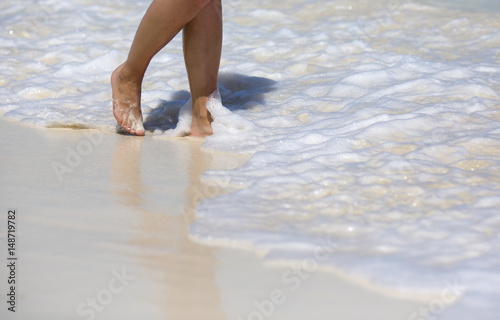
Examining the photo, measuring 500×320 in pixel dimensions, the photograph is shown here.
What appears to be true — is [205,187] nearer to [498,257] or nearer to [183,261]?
[183,261]

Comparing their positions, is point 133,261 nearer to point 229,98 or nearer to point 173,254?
point 173,254

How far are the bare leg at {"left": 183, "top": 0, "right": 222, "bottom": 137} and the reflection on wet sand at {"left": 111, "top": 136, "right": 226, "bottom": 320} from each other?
1.93 feet

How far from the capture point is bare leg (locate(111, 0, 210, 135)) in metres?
2.36

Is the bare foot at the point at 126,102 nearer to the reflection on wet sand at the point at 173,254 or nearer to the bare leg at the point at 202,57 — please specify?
the bare leg at the point at 202,57

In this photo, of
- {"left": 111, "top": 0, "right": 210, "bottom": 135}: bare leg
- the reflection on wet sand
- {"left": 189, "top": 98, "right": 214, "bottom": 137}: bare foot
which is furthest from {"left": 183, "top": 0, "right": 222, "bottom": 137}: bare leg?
the reflection on wet sand

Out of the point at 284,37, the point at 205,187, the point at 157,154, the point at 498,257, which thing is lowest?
the point at 284,37

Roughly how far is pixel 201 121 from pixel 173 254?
1.31 metres

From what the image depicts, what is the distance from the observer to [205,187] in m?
1.86

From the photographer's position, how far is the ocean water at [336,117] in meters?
1.40

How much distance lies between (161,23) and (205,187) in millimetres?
843

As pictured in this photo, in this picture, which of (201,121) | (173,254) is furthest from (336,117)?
(173,254)

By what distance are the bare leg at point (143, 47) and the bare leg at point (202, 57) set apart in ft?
0.49

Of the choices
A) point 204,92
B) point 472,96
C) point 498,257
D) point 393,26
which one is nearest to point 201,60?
point 204,92

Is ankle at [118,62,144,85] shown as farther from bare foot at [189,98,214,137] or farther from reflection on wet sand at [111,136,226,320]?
reflection on wet sand at [111,136,226,320]
